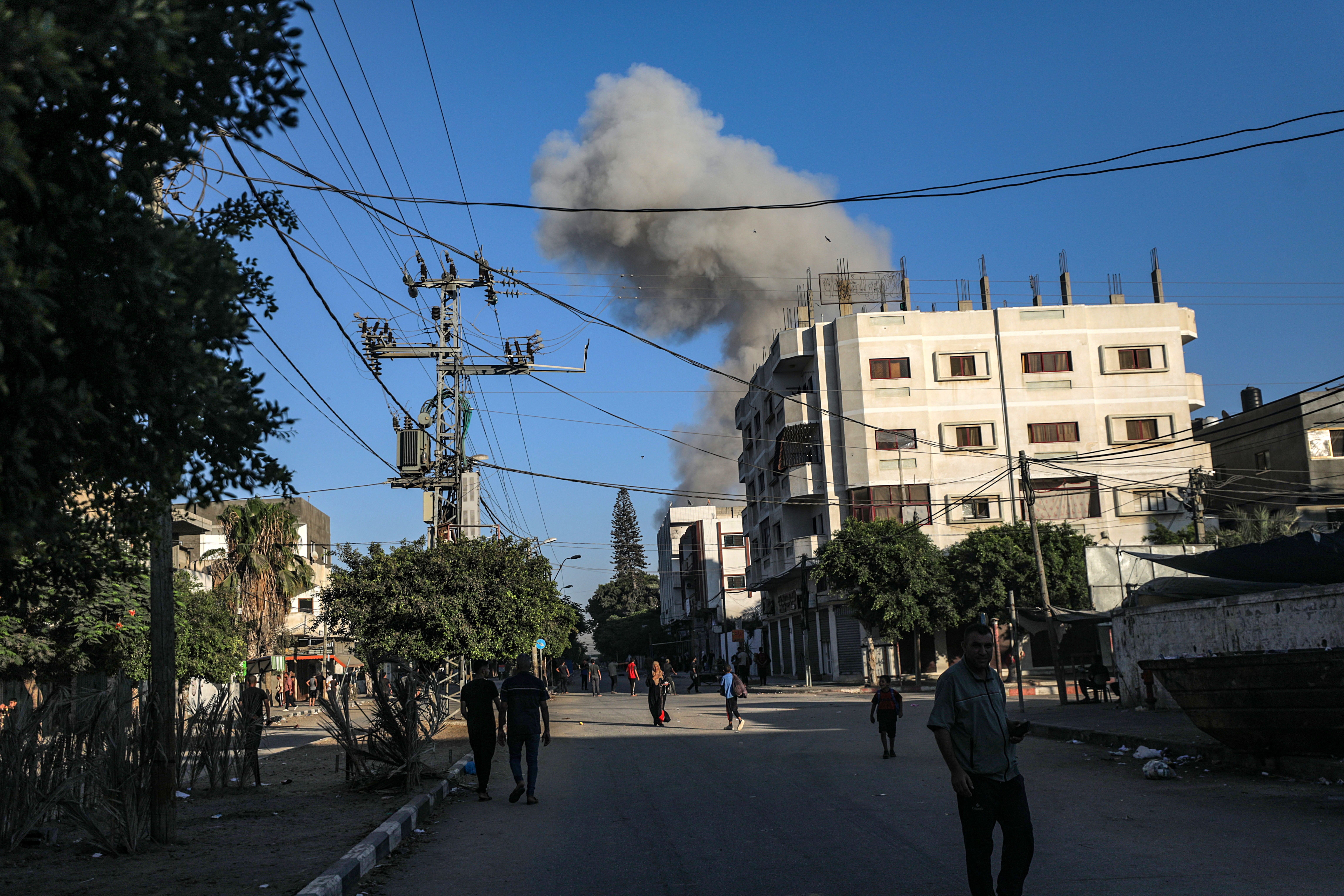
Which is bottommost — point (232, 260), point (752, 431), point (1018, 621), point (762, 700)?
point (762, 700)

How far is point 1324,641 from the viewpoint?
487 inches

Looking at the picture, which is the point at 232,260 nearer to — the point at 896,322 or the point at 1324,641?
the point at 1324,641

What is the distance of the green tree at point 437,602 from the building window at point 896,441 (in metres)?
29.8

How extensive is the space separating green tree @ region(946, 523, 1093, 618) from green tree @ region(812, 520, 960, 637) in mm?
995

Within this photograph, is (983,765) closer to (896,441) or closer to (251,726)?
(251,726)

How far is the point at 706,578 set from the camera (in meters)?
92.6

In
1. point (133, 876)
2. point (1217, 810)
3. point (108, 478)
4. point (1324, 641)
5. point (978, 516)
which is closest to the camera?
point (108, 478)

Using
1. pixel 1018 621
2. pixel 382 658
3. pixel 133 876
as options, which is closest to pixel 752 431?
pixel 1018 621

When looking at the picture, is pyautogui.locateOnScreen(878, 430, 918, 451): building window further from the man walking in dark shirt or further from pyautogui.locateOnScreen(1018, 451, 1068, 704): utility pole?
the man walking in dark shirt

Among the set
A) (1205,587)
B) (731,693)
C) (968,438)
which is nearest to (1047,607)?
(1205,587)

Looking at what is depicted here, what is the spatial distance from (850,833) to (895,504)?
42.8 m

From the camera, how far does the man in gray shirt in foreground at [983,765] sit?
5.65 metres

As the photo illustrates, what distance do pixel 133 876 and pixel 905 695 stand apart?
30.1m

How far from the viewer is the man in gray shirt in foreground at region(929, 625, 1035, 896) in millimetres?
5652
